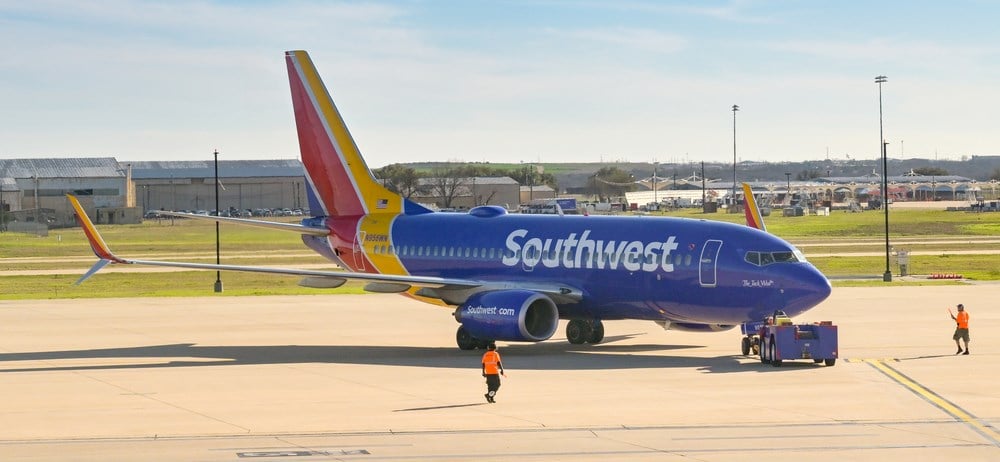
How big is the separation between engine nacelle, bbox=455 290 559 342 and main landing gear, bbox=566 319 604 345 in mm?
3677

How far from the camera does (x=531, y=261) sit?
4300 centimetres

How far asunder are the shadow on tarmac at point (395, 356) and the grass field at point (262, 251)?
82.0 ft

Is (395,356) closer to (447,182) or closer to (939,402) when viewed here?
(939,402)

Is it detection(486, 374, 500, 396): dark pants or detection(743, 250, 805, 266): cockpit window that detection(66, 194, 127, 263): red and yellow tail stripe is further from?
detection(743, 250, 805, 266): cockpit window

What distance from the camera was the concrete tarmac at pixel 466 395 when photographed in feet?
81.3

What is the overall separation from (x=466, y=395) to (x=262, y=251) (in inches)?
3053

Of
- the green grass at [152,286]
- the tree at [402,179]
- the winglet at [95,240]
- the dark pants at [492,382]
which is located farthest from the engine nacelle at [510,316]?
the tree at [402,179]

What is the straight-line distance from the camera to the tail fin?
49.8 m

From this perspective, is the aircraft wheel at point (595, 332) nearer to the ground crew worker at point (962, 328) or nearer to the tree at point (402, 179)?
the ground crew worker at point (962, 328)

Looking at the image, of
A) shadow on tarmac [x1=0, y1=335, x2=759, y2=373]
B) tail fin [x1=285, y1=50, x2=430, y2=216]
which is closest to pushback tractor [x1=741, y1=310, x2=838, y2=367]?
shadow on tarmac [x1=0, y1=335, x2=759, y2=373]

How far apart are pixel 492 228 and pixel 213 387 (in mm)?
13653

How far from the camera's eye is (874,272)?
3275 inches

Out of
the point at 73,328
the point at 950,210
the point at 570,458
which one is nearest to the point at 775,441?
the point at 570,458

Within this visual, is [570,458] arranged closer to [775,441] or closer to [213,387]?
[775,441]
